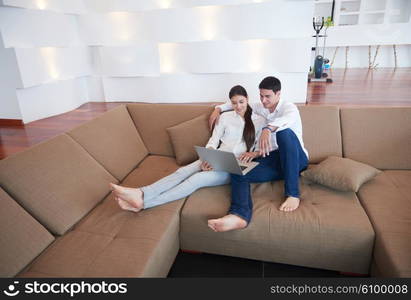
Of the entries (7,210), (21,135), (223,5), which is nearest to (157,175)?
(7,210)

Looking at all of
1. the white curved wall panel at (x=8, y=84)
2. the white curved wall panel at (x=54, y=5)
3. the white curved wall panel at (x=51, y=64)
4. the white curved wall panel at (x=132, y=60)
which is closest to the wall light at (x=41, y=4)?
the white curved wall panel at (x=54, y=5)

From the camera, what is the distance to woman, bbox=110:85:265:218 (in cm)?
162

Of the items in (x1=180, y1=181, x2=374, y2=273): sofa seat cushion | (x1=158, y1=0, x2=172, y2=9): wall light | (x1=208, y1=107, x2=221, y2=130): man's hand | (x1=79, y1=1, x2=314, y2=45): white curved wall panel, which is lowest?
(x1=180, y1=181, x2=374, y2=273): sofa seat cushion

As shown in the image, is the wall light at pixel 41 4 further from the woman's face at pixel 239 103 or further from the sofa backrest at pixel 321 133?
the sofa backrest at pixel 321 133

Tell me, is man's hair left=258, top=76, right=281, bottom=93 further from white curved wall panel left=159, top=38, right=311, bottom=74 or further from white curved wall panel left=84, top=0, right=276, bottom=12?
white curved wall panel left=84, top=0, right=276, bottom=12

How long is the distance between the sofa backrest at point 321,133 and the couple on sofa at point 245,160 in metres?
0.23

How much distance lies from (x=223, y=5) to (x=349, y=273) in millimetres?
3876

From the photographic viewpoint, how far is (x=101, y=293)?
1130 millimetres

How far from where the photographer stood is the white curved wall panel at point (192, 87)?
4425 mm

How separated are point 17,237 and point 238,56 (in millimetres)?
3873

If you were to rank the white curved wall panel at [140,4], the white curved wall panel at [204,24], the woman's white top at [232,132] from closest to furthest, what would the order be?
the woman's white top at [232,132] < the white curved wall panel at [204,24] < the white curved wall panel at [140,4]

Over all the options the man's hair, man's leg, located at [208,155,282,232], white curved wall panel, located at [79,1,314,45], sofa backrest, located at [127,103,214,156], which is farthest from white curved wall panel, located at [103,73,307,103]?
man's leg, located at [208,155,282,232]

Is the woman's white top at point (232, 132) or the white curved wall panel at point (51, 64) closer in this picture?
the woman's white top at point (232, 132)

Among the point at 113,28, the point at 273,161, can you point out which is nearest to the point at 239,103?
the point at 273,161
